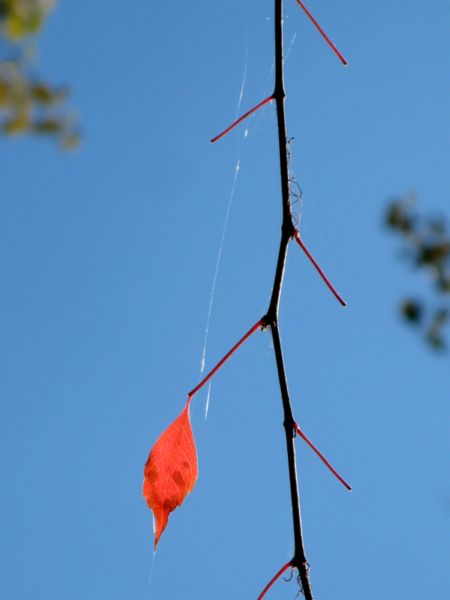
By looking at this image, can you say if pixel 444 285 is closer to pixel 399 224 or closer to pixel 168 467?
pixel 399 224

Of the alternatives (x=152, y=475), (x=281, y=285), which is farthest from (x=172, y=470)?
(x=281, y=285)

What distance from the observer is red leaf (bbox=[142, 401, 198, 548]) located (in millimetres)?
995

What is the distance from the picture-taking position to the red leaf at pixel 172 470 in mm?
995

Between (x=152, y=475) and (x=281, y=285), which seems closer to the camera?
(x=281, y=285)

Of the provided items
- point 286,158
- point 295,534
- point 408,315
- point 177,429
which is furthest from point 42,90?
point 408,315

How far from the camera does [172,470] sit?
99cm

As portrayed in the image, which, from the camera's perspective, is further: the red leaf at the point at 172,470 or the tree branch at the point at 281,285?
the red leaf at the point at 172,470

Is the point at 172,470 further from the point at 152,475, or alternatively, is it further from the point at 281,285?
the point at 281,285

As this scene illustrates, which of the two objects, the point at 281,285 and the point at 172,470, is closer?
the point at 281,285

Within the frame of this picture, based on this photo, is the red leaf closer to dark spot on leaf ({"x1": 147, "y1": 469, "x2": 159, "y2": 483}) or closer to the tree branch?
dark spot on leaf ({"x1": 147, "y1": 469, "x2": 159, "y2": 483})

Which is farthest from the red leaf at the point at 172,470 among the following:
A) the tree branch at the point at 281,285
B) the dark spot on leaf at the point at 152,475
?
the tree branch at the point at 281,285

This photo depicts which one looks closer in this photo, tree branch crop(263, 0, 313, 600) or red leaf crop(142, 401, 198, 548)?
tree branch crop(263, 0, 313, 600)

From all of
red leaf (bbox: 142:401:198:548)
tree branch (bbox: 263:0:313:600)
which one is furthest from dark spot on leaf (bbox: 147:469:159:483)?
tree branch (bbox: 263:0:313:600)

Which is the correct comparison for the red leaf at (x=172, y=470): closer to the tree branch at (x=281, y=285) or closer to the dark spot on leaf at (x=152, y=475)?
the dark spot on leaf at (x=152, y=475)
